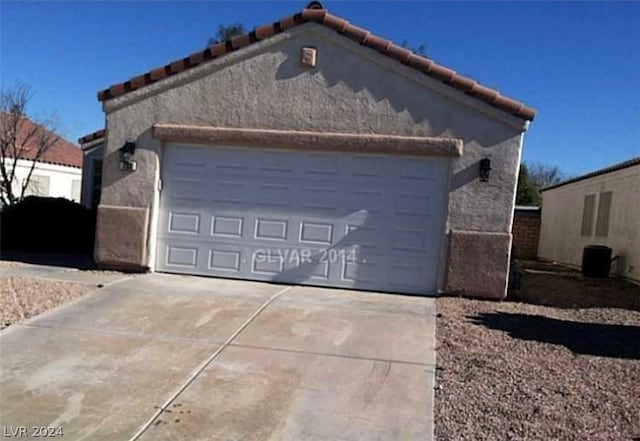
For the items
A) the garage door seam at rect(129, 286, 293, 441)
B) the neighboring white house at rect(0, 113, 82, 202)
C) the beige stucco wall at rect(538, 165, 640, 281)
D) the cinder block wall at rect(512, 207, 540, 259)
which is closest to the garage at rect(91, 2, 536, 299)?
the garage door seam at rect(129, 286, 293, 441)

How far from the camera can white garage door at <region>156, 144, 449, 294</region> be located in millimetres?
8859

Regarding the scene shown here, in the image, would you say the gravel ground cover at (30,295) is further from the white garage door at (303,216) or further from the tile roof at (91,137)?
the tile roof at (91,137)

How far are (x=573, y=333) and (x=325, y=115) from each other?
5.12 m

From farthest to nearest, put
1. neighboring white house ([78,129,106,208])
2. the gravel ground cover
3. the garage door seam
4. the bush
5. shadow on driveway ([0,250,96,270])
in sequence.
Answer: neighboring white house ([78,129,106,208]), the bush, shadow on driveway ([0,250,96,270]), the gravel ground cover, the garage door seam

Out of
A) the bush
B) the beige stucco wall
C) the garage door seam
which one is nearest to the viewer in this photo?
the garage door seam

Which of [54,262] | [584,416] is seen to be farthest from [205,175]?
[584,416]

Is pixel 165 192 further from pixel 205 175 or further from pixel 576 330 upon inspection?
pixel 576 330

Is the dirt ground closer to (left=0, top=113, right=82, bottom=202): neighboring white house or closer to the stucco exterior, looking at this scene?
the stucco exterior

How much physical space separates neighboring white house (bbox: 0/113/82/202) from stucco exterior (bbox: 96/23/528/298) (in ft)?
35.0

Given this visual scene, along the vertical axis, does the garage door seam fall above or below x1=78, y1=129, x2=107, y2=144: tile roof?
below

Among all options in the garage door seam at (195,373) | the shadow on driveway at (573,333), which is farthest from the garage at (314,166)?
the garage door seam at (195,373)

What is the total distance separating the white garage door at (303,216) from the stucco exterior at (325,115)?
34 centimetres

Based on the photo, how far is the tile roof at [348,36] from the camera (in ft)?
27.8

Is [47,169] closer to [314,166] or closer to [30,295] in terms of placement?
[30,295]
